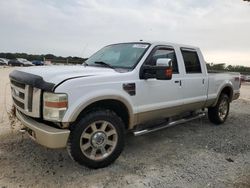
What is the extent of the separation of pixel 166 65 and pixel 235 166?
6.33ft

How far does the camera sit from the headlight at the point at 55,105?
359 centimetres

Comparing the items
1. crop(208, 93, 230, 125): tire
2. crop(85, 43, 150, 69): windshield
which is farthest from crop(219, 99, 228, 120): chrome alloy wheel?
crop(85, 43, 150, 69): windshield

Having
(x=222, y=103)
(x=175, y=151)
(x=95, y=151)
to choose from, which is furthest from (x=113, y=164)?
(x=222, y=103)

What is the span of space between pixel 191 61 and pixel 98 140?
2.94 meters

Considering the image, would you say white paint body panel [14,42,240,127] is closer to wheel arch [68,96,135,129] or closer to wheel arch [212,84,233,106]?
wheel arch [68,96,135,129]

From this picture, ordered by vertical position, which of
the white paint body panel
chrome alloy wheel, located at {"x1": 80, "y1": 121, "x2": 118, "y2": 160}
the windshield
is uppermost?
the windshield

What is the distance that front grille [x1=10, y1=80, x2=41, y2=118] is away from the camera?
3.78 meters

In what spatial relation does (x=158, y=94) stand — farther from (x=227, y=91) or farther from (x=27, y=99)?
(x=227, y=91)

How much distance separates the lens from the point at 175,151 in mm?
5082

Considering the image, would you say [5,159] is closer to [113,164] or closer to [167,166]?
[113,164]

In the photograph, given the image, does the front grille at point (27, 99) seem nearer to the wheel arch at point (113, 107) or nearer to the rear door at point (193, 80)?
the wheel arch at point (113, 107)

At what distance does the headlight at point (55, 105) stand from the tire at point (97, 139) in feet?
→ 1.04

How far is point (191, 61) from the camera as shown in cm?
601

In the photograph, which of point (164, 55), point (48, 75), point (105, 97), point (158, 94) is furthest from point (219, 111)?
point (48, 75)
